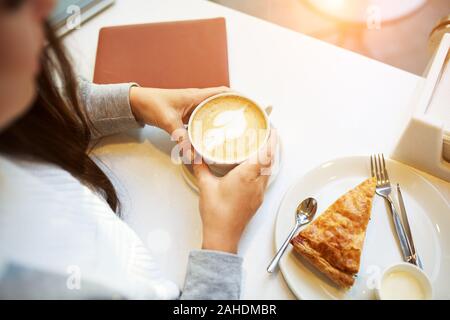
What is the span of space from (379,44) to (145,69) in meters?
1.21

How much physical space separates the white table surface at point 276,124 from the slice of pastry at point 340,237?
0.08 metres

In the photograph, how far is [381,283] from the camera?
615 millimetres

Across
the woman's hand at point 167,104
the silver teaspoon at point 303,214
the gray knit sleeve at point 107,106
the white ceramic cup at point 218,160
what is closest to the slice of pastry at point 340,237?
the silver teaspoon at point 303,214

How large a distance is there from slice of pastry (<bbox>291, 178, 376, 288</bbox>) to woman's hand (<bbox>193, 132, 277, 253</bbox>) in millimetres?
104

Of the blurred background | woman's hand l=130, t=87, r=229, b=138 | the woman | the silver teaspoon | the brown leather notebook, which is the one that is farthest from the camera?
the blurred background

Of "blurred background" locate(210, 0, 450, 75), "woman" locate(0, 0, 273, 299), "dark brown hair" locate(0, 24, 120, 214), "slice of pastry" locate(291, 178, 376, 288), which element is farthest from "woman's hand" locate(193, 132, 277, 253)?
"blurred background" locate(210, 0, 450, 75)

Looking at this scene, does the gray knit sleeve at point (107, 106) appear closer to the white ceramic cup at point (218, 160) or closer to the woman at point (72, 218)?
the woman at point (72, 218)

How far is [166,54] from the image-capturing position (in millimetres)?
947

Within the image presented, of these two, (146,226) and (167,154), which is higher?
(167,154)

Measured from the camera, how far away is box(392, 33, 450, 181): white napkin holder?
2.17 feet

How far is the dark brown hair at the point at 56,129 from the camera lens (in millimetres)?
615

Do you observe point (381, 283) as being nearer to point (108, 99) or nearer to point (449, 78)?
point (449, 78)

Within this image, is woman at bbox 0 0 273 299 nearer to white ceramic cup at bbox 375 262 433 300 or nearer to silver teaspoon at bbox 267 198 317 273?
silver teaspoon at bbox 267 198 317 273
